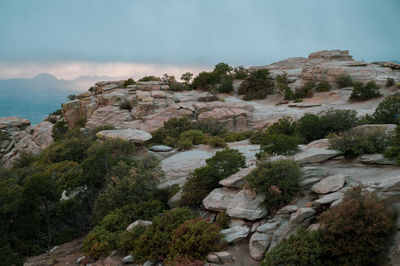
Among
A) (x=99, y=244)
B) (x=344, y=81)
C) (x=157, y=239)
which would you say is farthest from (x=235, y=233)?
(x=344, y=81)

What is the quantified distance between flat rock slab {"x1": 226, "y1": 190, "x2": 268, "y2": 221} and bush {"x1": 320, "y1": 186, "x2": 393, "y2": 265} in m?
1.98

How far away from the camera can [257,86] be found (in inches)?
1378

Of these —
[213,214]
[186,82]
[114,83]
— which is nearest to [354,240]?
[213,214]

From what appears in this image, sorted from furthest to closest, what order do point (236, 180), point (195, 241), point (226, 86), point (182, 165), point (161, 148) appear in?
point (226, 86) → point (161, 148) → point (182, 165) → point (236, 180) → point (195, 241)

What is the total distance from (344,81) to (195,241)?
30.1 metres

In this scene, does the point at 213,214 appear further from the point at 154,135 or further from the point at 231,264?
the point at 154,135

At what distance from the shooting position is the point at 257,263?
20.5 feet

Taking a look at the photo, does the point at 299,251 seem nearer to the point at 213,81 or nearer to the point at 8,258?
the point at 8,258

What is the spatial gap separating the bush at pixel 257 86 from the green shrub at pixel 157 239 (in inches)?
1072

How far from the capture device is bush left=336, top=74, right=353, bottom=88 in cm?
2927

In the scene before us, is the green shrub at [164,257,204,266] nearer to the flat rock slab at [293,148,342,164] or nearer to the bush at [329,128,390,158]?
the flat rock slab at [293,148,342,164]

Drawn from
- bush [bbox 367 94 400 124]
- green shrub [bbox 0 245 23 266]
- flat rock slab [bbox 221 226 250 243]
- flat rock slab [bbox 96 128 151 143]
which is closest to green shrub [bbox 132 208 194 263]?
flat rock slab [bbox 221 226 250 243]

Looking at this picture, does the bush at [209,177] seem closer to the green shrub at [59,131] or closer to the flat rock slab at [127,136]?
the flat rock slab at [127,136]

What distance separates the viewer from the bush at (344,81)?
29.3 m
